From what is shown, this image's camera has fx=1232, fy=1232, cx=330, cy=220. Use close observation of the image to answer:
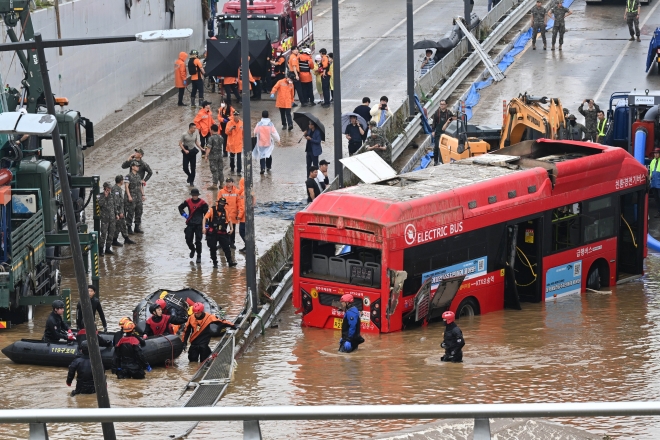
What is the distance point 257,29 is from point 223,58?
3278 millimetres

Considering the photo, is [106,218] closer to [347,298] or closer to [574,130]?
[347,298]

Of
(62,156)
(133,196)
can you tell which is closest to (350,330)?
(62,156)

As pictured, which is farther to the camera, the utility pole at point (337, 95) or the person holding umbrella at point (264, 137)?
the person holding umbrella at point (264, 137)

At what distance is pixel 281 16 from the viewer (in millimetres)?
40125

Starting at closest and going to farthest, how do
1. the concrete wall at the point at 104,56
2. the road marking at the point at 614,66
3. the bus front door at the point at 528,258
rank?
the bus front door at the point at 528,258 → the concrete wall at the point at 104,56 → the road marking at the point at 614,66

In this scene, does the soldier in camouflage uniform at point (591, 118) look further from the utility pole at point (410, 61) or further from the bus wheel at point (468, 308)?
the bus wheel at point (468, 308)

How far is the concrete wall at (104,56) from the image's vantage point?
3316 cm

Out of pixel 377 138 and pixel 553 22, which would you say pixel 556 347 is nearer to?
pixel 377 138

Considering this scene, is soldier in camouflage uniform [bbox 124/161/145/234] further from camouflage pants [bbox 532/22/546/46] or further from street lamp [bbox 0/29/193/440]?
camouflage pants [bbox 532/22/546/46]

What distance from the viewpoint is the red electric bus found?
774 inches

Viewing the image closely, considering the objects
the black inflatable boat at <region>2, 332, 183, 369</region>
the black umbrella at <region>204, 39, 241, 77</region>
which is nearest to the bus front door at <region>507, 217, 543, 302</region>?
the black inflatable boat at <region>2, 332, 183, 369</region>

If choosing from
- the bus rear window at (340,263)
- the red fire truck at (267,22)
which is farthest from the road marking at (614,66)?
the bus rear window at (340,263)

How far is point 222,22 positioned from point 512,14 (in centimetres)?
1205

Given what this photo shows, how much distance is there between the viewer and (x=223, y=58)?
3722 centimetres
